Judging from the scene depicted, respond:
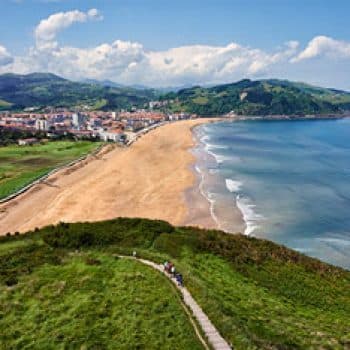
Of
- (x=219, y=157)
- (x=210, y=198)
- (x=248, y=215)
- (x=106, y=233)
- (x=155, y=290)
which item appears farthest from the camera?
(x=219, y=157)

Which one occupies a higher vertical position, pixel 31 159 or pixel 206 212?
pixel 31 159

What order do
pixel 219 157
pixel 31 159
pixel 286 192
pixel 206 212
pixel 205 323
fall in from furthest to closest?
pixel 219 157 → pixel 31 159 → pixel 286 192 → pixel 206 212 → pixel 205 323

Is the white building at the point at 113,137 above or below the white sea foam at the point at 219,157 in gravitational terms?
above

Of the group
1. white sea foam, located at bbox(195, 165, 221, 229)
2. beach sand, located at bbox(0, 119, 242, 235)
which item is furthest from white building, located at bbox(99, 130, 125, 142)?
white sea foam, located at bbox(195, 165, 221, 229)

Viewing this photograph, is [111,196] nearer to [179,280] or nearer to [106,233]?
[106,233]

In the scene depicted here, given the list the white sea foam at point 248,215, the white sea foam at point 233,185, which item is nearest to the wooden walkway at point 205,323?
the white sea foam at point 248,215

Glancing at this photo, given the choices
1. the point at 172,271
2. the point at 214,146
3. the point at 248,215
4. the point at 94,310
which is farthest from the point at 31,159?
the point at 94,310

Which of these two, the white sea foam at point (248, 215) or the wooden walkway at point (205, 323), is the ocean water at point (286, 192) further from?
the wooden walkway at point (205, 323)

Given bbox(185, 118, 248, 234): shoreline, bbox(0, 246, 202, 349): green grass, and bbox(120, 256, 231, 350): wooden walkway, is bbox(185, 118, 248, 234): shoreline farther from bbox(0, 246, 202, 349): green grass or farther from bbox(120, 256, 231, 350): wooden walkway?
bbox(120, 256, 231, 350): wooden walkway
